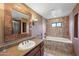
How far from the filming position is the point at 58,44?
1630 mm

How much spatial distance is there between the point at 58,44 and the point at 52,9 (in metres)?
0.65

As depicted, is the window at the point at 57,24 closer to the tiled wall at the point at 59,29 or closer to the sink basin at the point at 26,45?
the tiled wall at the point at 59,29

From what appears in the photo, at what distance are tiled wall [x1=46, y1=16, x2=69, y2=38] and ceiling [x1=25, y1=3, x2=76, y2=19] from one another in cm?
7

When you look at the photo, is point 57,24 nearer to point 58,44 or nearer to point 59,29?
point 59,29

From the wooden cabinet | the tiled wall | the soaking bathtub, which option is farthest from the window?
the wooden cabinet

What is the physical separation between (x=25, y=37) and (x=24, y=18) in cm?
36

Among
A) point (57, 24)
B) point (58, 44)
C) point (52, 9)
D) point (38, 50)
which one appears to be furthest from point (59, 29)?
point (38, 50)

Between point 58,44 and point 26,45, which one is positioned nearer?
point 26,45

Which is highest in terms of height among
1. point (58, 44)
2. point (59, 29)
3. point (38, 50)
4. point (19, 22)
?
point (19, 22)

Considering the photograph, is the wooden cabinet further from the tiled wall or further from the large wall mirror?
the large wall mirror

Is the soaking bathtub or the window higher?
the window

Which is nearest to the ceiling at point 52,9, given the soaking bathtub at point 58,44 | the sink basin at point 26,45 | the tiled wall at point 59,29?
the tiled wall at point 59,29

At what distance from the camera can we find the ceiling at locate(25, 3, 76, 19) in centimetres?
152

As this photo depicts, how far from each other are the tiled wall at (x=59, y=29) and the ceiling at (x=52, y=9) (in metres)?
0.07
